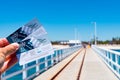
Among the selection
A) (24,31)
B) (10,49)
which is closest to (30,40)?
(24,31)

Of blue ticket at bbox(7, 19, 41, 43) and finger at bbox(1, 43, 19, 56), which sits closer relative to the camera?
finger at bbox(1, 43, 19, 56)

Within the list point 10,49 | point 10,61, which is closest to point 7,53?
point 10,49

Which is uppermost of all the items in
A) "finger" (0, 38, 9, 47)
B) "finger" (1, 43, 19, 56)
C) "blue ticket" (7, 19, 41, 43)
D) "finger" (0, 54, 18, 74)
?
"blue ticket" (7, 19, 41, 43)

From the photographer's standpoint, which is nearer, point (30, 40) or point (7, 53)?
point (7, 53)

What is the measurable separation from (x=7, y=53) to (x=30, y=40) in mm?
194

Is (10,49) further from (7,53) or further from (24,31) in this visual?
(24,31)

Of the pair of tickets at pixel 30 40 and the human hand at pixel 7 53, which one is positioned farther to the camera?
the pair of tickets at pixel 30 40

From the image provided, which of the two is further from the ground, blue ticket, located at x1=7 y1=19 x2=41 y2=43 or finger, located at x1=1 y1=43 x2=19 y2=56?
blue ticket, located at x1=7 y1=19 x2=41 y2=43

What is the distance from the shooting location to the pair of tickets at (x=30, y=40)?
4.83 ft

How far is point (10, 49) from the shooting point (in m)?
1.36

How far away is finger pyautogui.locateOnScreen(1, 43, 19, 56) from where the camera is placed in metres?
1.30

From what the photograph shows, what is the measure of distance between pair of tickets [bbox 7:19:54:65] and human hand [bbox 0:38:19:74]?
0.03m

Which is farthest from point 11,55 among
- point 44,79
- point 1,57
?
point 44,79

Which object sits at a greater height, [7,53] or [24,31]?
[24,31]
